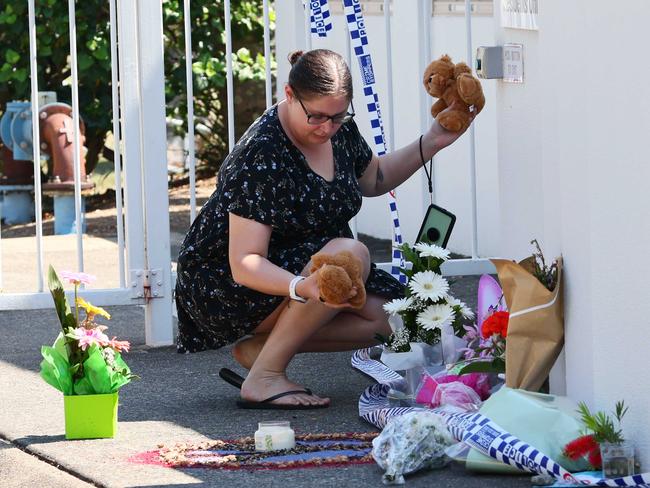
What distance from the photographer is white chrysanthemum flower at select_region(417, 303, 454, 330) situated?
399 centimetres

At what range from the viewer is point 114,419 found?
383cm

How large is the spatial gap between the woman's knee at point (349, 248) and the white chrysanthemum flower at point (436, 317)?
26 cm

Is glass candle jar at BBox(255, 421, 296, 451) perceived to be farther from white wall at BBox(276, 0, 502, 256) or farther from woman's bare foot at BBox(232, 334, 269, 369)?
white wall at BBox(276, 0, 502, 256)

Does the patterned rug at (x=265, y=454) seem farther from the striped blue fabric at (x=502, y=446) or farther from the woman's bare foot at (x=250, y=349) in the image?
the woman's bare foot at (x=250, y=349)

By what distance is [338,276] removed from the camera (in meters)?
3.65

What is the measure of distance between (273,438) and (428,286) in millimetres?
738

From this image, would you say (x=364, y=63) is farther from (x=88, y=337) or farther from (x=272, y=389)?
(x=88, y=337)

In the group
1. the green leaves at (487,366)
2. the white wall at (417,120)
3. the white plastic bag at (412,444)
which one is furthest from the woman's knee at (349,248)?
the white wall at (417,120)

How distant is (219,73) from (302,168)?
5471mm

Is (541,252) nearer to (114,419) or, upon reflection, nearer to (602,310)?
(602,310)

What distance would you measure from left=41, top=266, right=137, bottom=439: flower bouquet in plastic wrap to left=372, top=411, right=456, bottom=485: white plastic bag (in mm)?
804

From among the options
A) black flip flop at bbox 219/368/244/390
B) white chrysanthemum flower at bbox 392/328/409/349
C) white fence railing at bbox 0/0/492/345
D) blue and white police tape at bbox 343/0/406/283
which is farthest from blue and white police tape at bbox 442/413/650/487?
white fence railing at bbox 0/0/492/345

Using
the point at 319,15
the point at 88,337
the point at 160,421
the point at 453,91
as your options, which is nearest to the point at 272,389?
the point at 160,421

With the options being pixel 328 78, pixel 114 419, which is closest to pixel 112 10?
pixel 328 78
